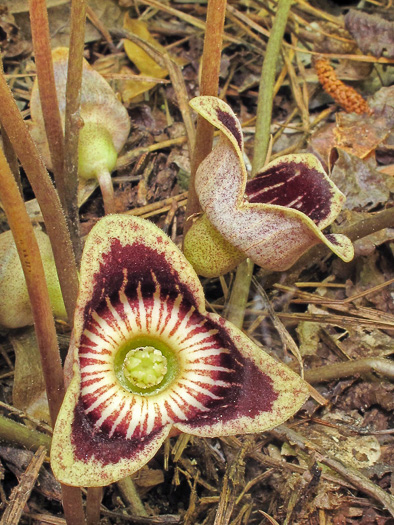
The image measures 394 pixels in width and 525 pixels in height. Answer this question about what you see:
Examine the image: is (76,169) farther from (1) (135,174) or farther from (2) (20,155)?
(2) (20,155)

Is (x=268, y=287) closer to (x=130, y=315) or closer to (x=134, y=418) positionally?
(x=130, y=315)

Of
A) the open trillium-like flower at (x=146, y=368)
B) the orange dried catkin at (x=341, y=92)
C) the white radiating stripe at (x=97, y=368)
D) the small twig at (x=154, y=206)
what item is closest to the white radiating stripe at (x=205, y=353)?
the open trillium-like flower at (x=146, y=368)

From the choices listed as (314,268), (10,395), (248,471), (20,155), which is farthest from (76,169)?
(248,471)

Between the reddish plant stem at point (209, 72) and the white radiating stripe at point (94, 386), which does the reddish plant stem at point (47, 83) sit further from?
the white radiating stripe at point (94, 386)

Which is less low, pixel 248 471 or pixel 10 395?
pixel 10 395

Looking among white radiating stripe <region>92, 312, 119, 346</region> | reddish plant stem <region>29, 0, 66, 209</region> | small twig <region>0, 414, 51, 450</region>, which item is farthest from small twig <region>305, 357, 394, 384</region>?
reddish plant stem <region>29, 0, 66, 209</region>
